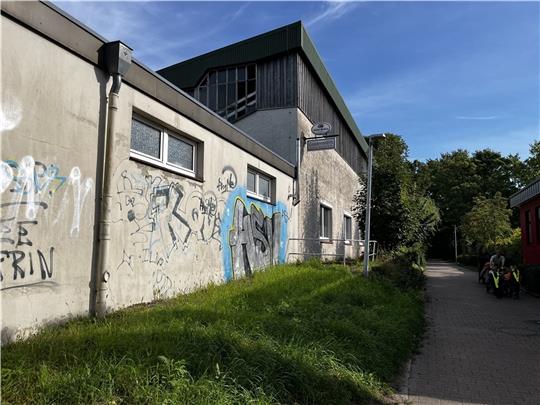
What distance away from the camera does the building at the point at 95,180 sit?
450 cm

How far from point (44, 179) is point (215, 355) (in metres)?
2.55

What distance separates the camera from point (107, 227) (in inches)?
221

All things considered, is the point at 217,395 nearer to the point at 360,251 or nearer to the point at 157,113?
the point at 157,113

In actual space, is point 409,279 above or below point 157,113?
below

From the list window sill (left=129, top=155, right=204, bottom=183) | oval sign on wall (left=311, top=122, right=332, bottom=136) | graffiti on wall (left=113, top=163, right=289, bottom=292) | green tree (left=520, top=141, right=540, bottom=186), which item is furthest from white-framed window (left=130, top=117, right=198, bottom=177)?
green tree (left=520, top=141, right=540, bottom=186)

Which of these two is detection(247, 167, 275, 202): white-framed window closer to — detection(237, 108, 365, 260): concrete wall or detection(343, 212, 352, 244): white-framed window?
detection(237, 108, 365, 260): concrete wall

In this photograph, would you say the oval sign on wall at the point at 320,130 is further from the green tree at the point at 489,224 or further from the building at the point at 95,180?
the green tree at the point at 489,224

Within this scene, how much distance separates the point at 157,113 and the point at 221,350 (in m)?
3.96

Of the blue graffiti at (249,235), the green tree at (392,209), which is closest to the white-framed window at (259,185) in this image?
the blue graffiti at (249,235)

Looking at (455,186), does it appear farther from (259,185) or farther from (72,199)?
(72,199)

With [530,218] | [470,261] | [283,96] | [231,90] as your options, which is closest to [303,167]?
[283,96]

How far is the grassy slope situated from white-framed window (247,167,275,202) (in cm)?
434

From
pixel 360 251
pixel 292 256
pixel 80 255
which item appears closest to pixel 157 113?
pixel 80 255

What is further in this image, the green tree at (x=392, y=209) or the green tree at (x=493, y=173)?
the green tree at (x=493, y=173)
